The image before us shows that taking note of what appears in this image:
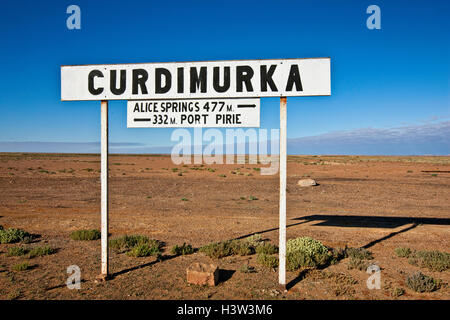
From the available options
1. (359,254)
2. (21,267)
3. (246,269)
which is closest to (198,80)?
(246,269)

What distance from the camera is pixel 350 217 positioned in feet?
42.4

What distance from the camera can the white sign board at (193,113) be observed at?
5.12m

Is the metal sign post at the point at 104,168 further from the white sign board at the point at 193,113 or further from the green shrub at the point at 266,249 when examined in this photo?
the green shrub at the point at 266,249

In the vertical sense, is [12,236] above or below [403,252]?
above

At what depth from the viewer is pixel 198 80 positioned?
528 centimetres

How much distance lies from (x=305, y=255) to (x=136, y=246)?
4.25 meters

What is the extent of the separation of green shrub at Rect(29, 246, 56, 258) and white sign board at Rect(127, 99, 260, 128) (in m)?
4.34

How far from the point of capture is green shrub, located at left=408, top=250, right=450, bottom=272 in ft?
21.3

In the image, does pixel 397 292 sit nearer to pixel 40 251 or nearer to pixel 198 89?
pixel 198 89

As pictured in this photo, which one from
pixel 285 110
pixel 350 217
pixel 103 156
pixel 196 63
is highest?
pixel 196 63
